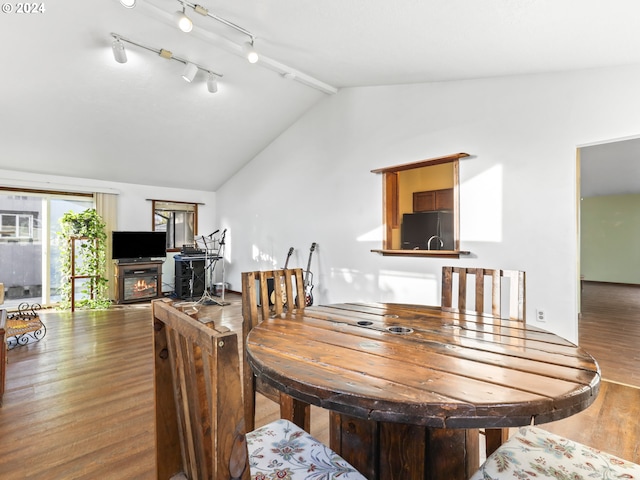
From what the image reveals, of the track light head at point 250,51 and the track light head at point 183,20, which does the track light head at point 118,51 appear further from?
the track light head at point 250,51

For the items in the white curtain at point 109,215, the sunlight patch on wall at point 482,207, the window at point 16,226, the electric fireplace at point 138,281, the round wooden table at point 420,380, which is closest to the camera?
the round wooden table at point 420,380

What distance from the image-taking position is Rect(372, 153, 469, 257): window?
395 centimetres

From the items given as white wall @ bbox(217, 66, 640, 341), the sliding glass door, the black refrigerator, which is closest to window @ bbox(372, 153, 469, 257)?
the black refrigerator

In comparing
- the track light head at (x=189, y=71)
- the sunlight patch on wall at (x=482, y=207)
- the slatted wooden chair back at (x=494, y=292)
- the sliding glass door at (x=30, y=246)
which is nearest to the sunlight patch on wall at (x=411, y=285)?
the sunlight patch on wall at (x=482, y=207)

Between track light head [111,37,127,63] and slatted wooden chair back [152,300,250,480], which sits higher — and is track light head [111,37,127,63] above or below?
above

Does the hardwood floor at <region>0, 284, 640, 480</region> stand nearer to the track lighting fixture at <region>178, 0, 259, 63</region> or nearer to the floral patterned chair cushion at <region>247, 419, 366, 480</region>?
the floral patterned chair cushion at <region>247, 419, 366, 480</region>

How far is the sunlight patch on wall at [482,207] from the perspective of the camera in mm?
3451

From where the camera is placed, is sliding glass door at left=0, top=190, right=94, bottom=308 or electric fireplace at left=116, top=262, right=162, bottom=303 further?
electric fireplace at left=116, top=262, right=162, bottom=303

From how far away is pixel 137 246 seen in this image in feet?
19.8

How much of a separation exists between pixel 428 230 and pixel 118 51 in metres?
4.27

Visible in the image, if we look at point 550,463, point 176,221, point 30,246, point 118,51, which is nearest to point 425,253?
point 550,463

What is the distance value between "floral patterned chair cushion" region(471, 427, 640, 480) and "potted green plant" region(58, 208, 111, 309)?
610 centimetres

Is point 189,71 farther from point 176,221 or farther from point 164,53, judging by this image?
point 176,221

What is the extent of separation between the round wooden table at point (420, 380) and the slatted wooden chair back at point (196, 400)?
25 cm
